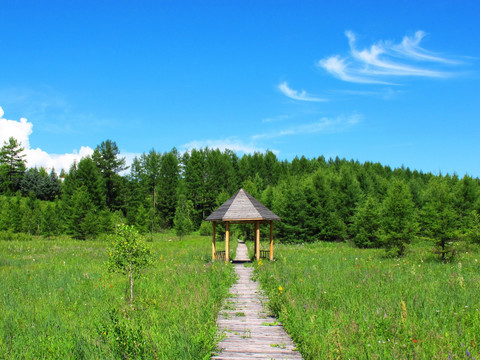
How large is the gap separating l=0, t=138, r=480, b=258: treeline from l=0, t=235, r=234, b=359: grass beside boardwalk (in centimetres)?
1333

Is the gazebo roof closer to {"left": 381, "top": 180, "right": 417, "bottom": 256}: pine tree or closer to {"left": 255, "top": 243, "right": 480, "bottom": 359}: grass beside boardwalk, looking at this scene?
{"left": 255, "top": 243, "right": 480, "bottom": 359}: grass beside boardwalk

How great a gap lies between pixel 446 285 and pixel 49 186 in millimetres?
67043

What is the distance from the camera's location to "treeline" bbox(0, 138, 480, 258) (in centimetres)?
2152

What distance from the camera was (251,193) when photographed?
1683 inches

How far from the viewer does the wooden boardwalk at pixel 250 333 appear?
16.5 ft

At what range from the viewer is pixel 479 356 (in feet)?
14.8

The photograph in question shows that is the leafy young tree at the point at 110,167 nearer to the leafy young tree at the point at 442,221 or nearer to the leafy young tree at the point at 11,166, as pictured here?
the leafy young tree at the point at 11,166

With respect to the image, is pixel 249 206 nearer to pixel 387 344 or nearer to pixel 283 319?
pixel 283 319

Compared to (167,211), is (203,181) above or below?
above

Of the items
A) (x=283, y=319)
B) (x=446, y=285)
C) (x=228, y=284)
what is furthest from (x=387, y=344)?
(x=228, y=284)

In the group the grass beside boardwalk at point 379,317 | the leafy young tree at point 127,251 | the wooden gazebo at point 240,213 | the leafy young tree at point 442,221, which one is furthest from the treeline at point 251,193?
the leafy young tree at point 127,251

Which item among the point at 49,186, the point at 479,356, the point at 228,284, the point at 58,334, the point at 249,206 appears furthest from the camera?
the point at 49,186

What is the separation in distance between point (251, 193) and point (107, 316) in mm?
35778

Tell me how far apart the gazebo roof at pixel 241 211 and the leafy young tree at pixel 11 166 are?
56.2 meters
